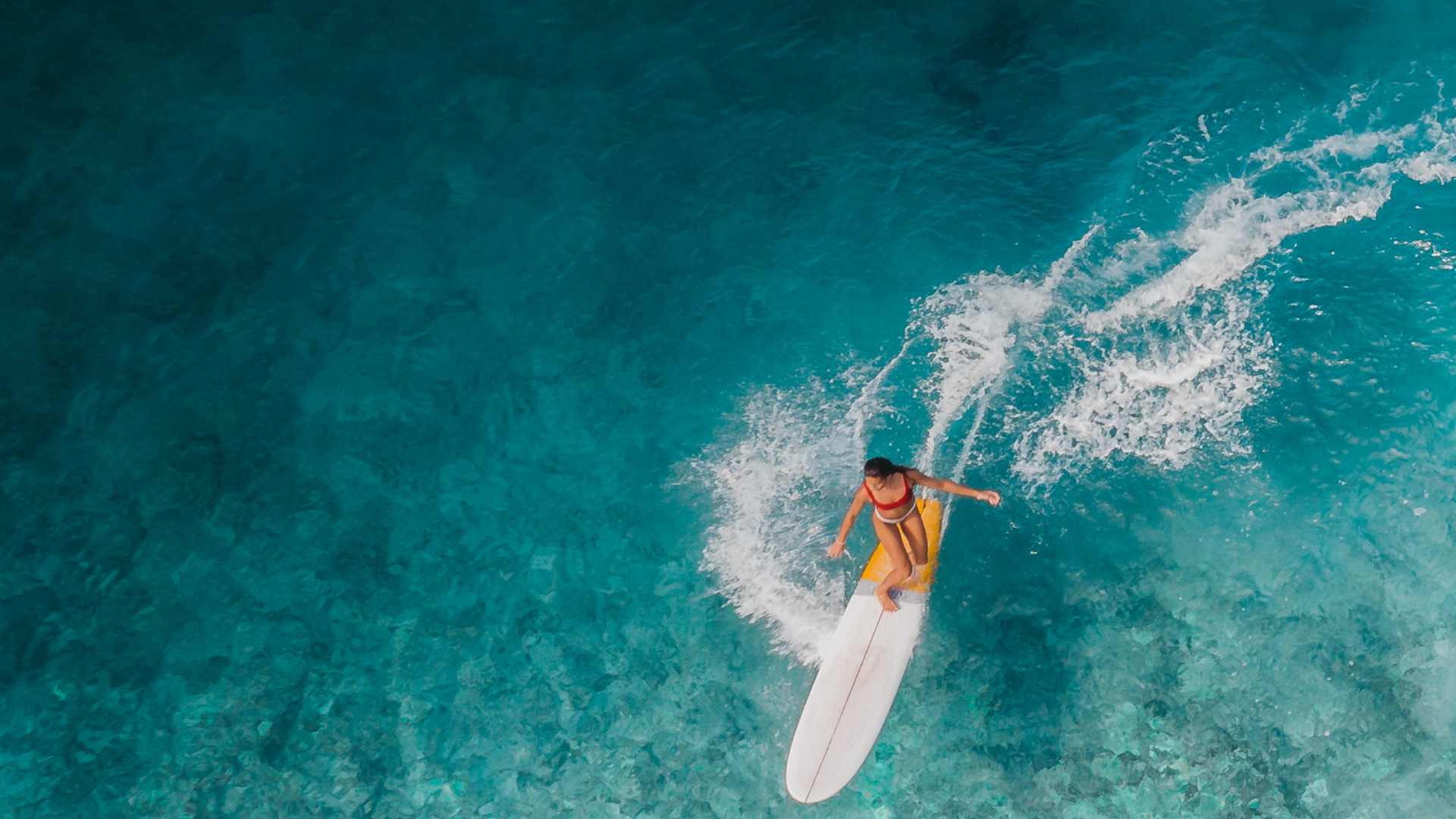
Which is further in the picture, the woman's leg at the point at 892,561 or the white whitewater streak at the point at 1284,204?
the white whitewater streak at the point at 1284,204

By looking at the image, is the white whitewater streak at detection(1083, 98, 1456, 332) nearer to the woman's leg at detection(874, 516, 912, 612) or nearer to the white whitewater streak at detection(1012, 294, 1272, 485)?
the white whitewater streak at detection(1012, 294, 1272, 485)

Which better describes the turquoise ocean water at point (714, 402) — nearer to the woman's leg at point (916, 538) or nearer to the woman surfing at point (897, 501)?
the woman's leg at point (916, 538)

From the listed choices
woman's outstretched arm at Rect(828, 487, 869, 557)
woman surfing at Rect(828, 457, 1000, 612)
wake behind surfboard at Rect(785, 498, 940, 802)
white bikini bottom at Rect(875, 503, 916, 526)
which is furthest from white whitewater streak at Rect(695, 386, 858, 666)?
white bikini bottom at Rect(875, 503, 916, 526)

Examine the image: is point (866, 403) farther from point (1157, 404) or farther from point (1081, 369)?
point (1157, 404)

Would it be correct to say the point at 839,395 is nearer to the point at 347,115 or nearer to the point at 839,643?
the point at 839,643

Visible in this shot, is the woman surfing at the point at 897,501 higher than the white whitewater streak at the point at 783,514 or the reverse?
higher

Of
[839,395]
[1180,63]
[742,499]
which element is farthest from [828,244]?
[1180,63]

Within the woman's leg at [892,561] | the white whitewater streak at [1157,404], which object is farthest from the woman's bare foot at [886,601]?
the white whitewater streak at [1157,404]
